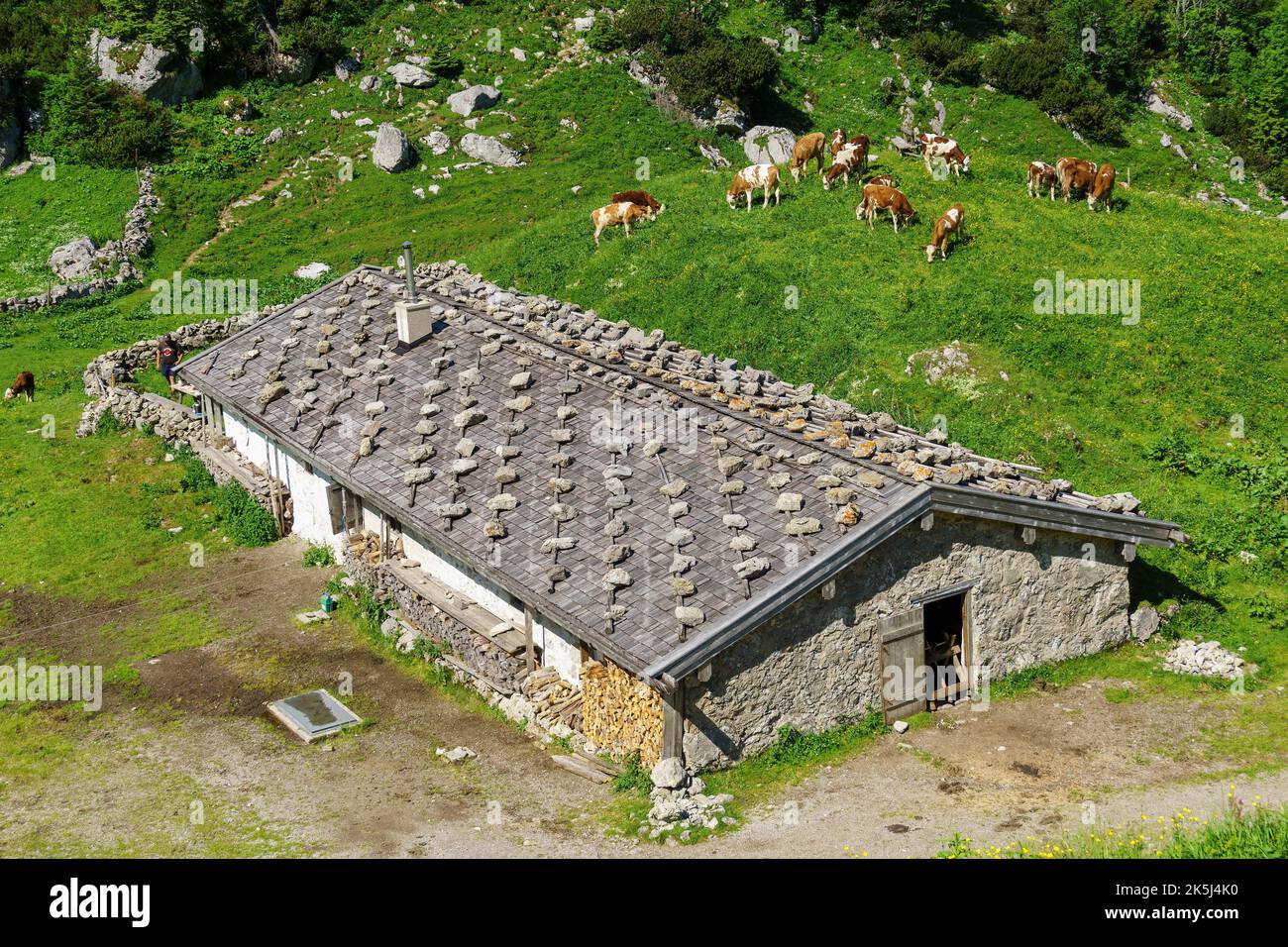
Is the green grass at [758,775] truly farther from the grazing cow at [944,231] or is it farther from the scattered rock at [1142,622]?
the grazing cow at [944,231]

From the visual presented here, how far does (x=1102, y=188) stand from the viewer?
32969 millimetres

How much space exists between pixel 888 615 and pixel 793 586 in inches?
93.4

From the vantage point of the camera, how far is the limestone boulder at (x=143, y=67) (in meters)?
50.6

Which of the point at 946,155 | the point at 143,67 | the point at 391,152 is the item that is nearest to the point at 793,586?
the point at 946,155

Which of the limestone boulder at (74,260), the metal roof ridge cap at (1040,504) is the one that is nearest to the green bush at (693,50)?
the limestone boulder at (74,260)

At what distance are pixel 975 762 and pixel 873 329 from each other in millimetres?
13873

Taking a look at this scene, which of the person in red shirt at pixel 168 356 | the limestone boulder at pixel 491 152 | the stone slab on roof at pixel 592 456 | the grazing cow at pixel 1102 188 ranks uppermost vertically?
the grazing cow at pixel 1102 188

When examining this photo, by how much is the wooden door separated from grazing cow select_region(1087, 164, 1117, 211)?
65.3 ft

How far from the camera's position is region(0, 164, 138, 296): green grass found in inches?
1705

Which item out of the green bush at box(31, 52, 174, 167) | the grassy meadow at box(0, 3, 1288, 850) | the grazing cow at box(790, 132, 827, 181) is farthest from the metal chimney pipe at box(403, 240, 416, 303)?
the green bush at box(31, 52, 174, 167)

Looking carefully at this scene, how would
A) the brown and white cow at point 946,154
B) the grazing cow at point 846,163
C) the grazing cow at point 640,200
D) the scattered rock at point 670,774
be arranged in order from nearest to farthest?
the scattered rock at point 670,774 → the grazing cow at point 846,163 → the brown and white cow at point 946,154 → the grazing cow at point 640,200

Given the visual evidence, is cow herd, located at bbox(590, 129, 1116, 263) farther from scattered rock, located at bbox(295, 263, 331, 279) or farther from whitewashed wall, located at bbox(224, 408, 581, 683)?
whitewashed wall, located at bbox(224, 408, 581, 683)

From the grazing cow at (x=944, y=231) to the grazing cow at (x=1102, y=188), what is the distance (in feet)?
16.5

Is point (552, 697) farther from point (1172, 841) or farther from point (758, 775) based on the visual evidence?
point (1172, 841)
